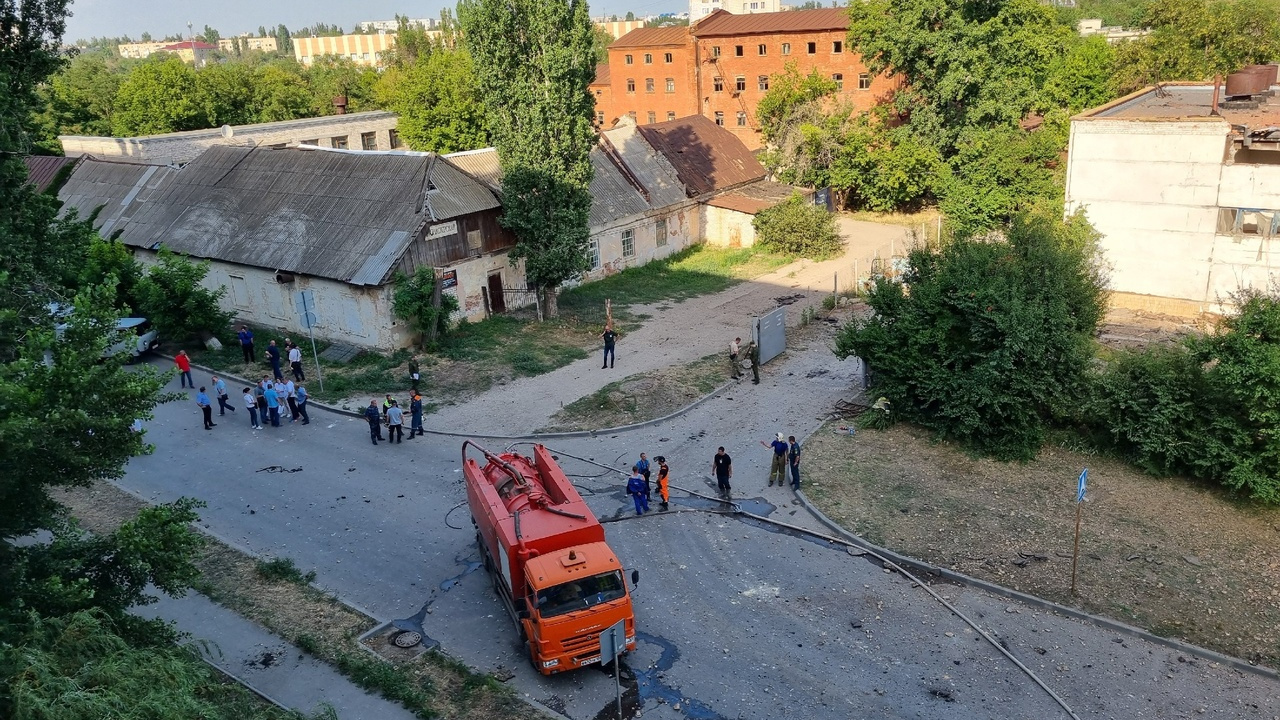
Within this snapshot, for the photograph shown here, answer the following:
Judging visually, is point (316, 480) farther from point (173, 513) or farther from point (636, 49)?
point (636, 49)

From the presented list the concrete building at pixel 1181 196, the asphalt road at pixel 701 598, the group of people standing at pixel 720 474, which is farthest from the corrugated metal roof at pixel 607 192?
the group of people standing at pixel 720 474

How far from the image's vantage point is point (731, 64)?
6338cm

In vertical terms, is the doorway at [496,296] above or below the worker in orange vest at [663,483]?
above

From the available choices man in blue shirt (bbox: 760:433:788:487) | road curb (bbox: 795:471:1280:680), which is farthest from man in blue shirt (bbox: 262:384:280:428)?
road curb (bbox: 795:471:1280:680)

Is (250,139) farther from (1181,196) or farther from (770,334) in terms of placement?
(1181,196)

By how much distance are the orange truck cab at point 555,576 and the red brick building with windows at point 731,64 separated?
154 feet

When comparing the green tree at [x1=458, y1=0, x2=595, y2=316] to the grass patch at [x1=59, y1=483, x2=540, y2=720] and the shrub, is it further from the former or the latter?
the grass patch at [x1=59, y1=483, x2=540, y2=720]

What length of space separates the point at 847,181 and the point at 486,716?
1527 inches

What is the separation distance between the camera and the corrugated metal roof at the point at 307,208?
28.8m

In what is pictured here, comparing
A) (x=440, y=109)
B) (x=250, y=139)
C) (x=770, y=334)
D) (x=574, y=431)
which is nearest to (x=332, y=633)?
(x=574, y=431)

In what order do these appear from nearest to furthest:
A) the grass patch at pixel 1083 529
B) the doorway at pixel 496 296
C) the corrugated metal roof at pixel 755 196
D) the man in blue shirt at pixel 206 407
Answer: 1. the grass patch at pixel 1083 529
2. the man in blue shirt at pixel 206 407
3. the doorway at pixel 496 296
4. the corrugated metal roof at pixel 755 196

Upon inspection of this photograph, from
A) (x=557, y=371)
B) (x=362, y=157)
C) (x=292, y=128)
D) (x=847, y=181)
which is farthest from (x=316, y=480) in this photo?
(x=292, y=128)

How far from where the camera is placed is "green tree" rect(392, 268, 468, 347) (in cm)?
2755

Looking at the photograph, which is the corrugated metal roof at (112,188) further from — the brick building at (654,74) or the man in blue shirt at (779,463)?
the brick building at (654,74)
